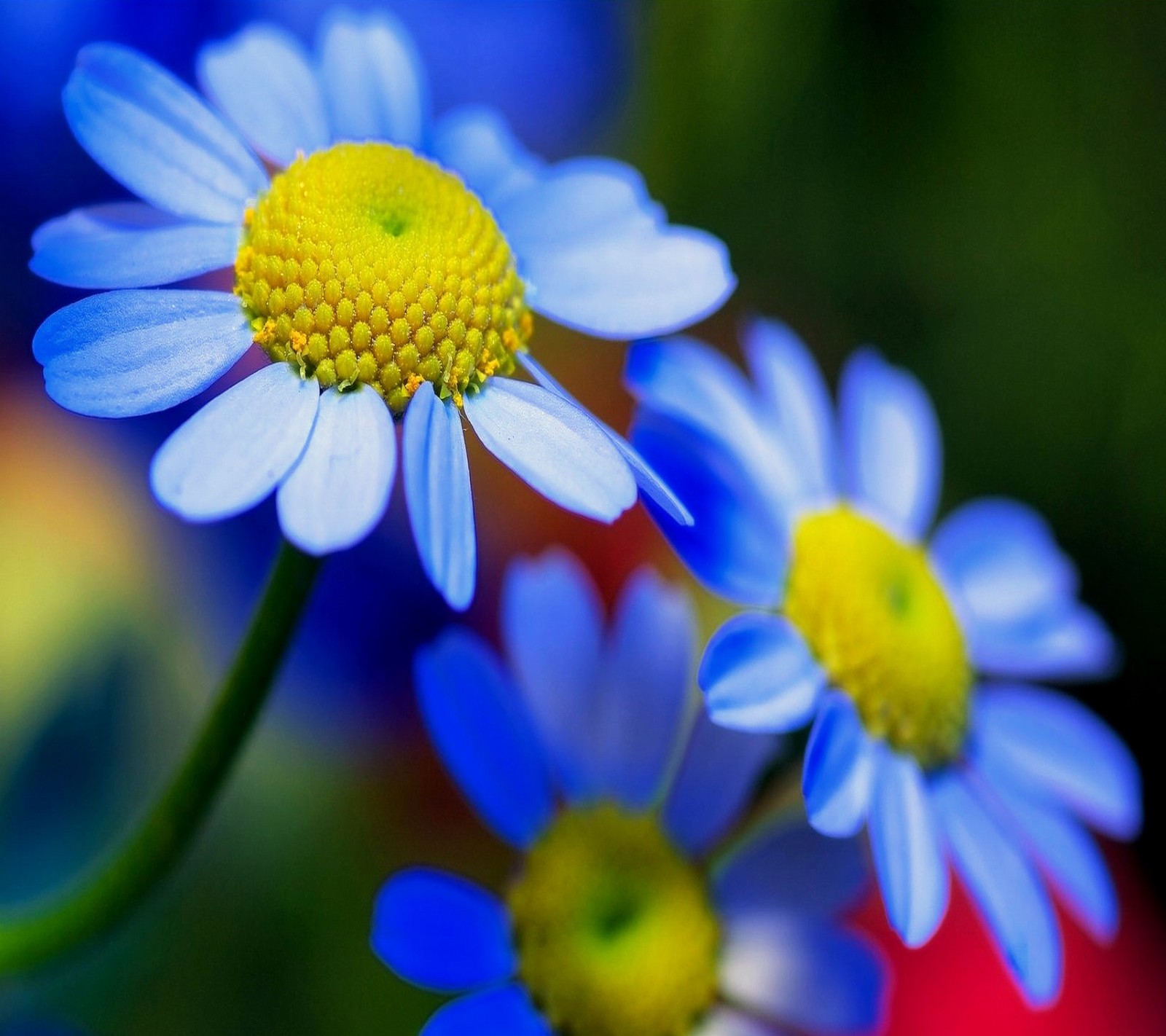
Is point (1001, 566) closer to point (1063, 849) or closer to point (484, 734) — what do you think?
point (1063, 849)

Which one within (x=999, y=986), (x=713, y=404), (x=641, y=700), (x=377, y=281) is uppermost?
(x=377, y=281)

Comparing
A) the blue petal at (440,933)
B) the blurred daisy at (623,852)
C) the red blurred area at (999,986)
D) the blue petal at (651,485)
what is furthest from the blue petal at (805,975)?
the red blurred area at (999,986)

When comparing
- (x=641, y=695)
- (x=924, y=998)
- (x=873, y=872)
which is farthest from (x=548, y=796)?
(x=924, y=998)

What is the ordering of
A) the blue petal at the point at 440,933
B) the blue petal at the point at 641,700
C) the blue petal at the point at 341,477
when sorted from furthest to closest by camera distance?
the blue petal at the point at 641,700
the blue petal at the point at 440,933
the blue petal at the point at 341,477

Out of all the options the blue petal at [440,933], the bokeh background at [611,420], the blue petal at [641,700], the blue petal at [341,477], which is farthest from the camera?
the bokeh background at [611,420]

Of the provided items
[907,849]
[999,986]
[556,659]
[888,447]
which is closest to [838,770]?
[907,849]

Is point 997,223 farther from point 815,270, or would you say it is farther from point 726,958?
point 726,958

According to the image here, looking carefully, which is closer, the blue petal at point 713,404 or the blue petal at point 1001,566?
the blue petal at point 713,404

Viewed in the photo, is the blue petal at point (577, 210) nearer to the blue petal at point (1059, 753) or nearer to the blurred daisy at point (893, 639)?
the blurred daisy at point (893, 639)
